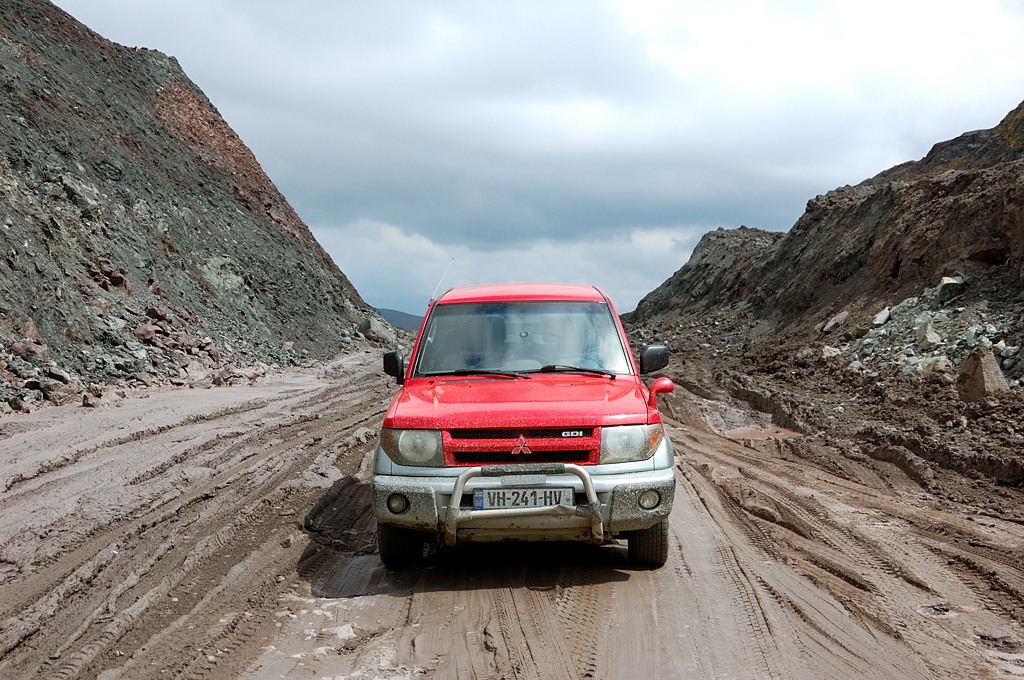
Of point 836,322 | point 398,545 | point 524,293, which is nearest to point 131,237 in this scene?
point 836,322

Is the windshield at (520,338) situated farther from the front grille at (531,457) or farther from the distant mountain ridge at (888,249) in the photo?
the distant mountain ridge at (888,249)

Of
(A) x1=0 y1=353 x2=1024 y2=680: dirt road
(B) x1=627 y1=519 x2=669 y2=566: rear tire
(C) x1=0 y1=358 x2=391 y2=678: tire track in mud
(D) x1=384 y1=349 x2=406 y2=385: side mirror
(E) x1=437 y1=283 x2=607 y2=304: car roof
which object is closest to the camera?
(A) x1=0 y1=353 x2=1024 y2=680: dirt road

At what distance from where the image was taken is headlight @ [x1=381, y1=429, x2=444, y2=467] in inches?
189

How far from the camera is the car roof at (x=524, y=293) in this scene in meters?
6.21

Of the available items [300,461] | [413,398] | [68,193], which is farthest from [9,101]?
[413,398]

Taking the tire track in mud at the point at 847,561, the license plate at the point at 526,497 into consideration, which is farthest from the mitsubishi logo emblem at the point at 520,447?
the tire track in mud at the point at 847,561

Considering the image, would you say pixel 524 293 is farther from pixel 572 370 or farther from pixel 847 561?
pixel 847 561

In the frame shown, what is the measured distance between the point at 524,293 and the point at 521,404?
158cm

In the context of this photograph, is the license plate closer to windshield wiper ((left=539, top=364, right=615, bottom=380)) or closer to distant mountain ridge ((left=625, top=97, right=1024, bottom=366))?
windshield wiper ((left=539, top=364, right=615, bottom=380))

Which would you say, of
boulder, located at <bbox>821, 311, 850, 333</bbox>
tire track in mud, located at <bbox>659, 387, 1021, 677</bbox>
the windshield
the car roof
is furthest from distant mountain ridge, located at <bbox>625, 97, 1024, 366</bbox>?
the windshield

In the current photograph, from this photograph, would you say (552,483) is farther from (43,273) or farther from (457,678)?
(43,273)

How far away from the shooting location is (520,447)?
476 cm

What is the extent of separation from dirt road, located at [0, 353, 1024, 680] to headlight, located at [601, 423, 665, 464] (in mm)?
811

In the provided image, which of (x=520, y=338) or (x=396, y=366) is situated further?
(x=396, y=366)
